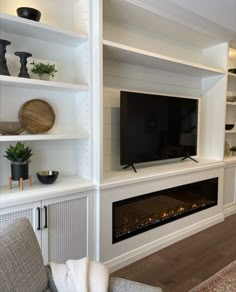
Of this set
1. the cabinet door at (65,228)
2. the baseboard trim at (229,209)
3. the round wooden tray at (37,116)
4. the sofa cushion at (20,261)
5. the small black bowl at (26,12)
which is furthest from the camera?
the baseboard trim at (229,209)

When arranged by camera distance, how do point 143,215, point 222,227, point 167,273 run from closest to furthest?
point 167,273
point 143,215
point 222,227

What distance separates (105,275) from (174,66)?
8.10 ft

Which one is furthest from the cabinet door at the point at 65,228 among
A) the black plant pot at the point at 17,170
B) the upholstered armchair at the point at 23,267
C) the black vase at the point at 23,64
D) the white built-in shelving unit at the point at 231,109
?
the white built-in shelving unit at the point at 231,109

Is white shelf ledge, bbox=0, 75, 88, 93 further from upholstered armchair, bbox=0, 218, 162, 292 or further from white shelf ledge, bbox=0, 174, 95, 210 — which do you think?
upholstered armchair, bbox=0, 218, 162, 292

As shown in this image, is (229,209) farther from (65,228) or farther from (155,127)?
(65,228)

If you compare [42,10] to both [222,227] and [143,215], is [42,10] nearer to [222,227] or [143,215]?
[143,215]

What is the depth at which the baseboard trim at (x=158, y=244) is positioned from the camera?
7.86 ft

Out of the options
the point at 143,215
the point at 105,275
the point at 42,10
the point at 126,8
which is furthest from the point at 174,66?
the point at 105,275

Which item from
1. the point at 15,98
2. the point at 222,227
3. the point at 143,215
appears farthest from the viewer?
the point at 222,227

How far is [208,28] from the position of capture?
2977 millimetres

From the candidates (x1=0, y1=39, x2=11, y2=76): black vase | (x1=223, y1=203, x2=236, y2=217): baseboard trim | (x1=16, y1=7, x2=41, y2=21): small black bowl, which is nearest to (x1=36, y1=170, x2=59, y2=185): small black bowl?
(x1=0, y1=39, x2=11, y2=76): black vase

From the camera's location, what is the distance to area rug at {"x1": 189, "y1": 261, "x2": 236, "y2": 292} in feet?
6.73

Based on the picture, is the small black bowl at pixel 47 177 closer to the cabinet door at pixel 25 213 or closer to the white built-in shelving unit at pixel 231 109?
the cabinet door at pixel 25 213

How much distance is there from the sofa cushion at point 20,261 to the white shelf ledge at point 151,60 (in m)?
1.69
